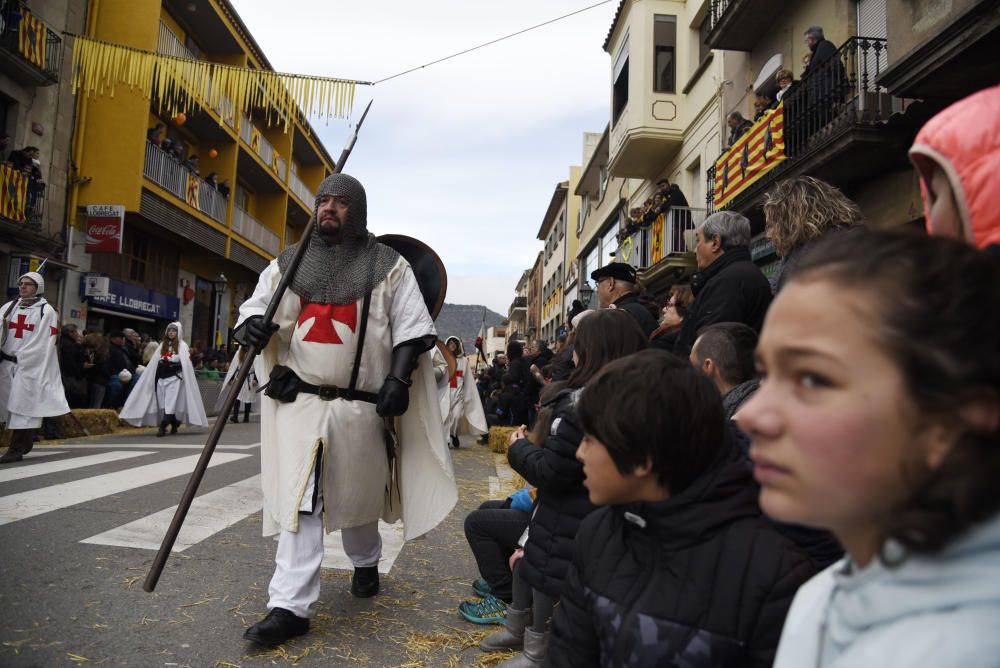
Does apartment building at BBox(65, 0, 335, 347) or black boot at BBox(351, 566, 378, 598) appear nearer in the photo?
black boot at BBox(351, 566, 378, 598)

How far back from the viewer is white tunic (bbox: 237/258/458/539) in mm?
3496

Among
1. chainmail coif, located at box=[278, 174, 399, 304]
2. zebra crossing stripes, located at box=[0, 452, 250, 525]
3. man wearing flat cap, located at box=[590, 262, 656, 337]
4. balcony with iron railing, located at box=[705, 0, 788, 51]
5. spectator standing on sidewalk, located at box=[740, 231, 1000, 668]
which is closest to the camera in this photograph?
spectator standing on sidewalk, located at box=[740, 231, 1000, 668]

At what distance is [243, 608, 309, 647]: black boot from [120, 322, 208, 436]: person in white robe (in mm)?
10060

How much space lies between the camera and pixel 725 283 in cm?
400

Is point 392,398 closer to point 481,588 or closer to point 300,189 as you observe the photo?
point 481,588

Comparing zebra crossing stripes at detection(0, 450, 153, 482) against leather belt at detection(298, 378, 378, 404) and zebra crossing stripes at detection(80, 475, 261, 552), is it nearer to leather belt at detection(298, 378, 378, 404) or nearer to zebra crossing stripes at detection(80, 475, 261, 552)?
zebra crossing stripes at detection(80, 475, 261, 552)

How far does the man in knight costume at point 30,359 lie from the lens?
8.16 metres

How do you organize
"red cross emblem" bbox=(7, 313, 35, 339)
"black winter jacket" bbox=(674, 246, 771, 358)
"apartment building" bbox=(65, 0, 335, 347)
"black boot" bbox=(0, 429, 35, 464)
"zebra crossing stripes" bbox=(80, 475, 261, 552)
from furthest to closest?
"apartment building" bbox=(65, 0, 335, 347) < "red cross emblem" bbox=(7, 313, 35, 339) < "black boot" bbox=(0, 429, 35, 464) < "zebra crossing stripes" bbox=(80, 475, 261, 552) < "black winter jacket" bbox=(674, 246, 771, 358)

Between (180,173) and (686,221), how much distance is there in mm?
13804

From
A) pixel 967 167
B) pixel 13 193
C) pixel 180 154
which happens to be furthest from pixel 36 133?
pixel 967 167

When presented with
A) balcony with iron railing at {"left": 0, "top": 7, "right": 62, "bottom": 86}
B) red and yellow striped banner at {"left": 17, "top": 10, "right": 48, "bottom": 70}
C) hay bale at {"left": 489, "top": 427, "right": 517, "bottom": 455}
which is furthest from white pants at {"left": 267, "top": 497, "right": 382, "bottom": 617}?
red and yellow striped banner at {"left": 17, "top": 10, "right": 48, "bottom": 70}

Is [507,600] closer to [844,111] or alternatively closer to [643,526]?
[643,526]

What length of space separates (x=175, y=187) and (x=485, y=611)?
1961 centimetres

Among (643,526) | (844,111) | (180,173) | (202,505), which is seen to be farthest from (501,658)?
(180,173)
